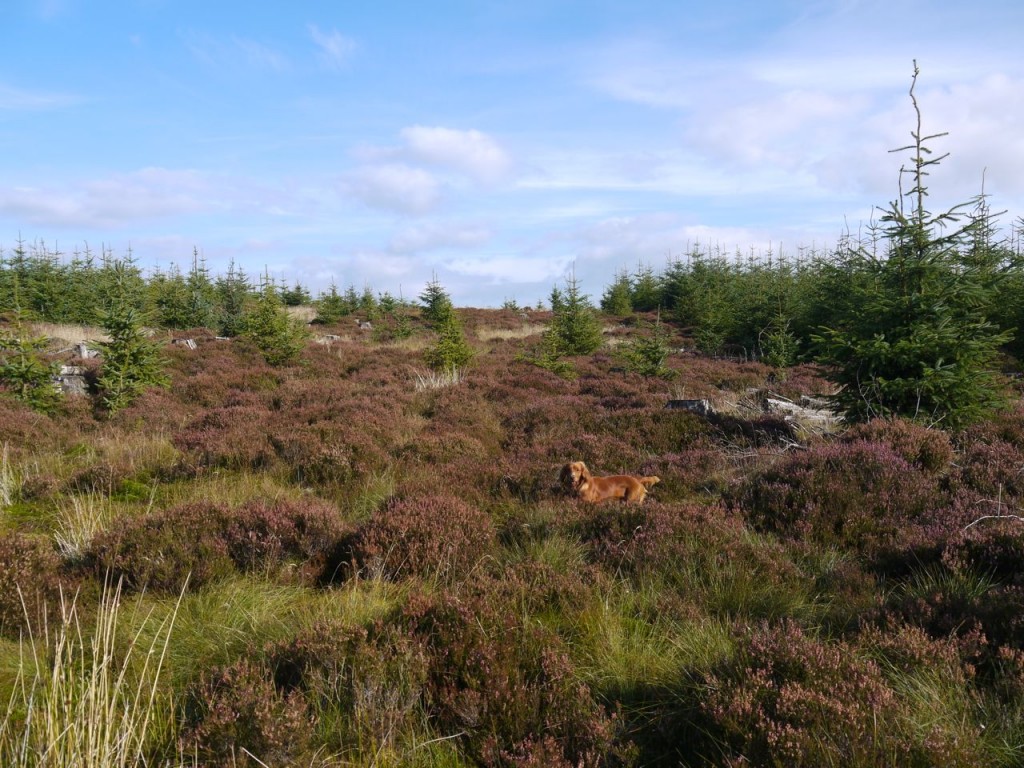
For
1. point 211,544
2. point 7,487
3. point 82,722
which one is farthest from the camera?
point 7,487

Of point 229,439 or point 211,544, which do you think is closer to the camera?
point 211,544

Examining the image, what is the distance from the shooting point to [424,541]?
4.50 meters

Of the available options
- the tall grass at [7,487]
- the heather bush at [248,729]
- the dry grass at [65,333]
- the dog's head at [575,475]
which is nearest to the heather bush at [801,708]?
the heather bush at [248,729]

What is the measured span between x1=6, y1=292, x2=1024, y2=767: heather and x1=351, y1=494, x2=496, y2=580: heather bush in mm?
23

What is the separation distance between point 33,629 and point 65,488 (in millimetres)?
3600

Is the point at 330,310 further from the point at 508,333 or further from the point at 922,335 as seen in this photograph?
the point at 922,335

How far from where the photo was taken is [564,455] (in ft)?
26.0

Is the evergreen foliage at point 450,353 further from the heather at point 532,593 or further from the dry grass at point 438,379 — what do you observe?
the heather at point 532,593

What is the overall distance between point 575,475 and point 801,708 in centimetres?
360

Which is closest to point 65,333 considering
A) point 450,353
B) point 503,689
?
point 450,353

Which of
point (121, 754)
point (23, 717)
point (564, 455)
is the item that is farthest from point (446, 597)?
point (564, 455)

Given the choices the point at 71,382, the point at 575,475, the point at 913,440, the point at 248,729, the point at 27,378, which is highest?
the point at 27,378

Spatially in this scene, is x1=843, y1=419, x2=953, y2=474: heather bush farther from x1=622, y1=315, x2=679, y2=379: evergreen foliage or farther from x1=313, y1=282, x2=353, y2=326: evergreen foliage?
x1=313, y1=282, x2=353, y2=326: evergreen foliage

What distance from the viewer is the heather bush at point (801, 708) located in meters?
2.08
